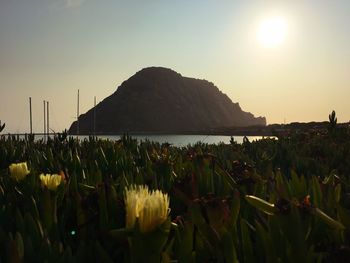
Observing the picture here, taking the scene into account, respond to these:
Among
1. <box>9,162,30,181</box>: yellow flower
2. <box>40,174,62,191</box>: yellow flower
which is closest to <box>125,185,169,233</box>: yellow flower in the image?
<box>40,174,62,191</box>: yellow flower

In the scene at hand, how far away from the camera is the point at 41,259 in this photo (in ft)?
4.00

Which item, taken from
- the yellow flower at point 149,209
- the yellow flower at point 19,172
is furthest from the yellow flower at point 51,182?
the yellow flower at point 149,209

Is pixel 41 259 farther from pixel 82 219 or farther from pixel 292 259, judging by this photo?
pixel 292 259

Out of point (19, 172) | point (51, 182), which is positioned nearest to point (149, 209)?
point (51, 182)

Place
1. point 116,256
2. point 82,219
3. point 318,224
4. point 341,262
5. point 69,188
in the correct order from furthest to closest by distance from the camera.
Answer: point 69,188, point 82,219, point 318,224, point 116,256, point 341,262

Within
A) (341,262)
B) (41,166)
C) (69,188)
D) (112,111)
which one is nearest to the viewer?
(341,262)

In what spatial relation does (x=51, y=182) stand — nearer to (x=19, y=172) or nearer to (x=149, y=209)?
(x=19, y=172)

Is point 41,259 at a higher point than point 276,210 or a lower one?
lower

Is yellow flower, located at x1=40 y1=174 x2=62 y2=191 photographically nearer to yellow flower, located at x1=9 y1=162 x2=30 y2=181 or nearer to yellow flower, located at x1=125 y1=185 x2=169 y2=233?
yellow flower, located at x1=9 y1=162 x2=30 y2=181

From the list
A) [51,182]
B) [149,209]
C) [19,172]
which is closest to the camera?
[149,209]

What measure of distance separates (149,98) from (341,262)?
192468mm

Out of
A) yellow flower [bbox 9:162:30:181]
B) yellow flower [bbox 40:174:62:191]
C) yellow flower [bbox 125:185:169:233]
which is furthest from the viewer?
yellow flower [bbox 9:162:30:181]

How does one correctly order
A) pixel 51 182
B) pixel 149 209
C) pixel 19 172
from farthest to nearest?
1. pixel 19 172
2. pixel 51 182
3. pixel 149 209

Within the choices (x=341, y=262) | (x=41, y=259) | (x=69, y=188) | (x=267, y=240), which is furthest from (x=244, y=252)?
(x=69, y=188)
